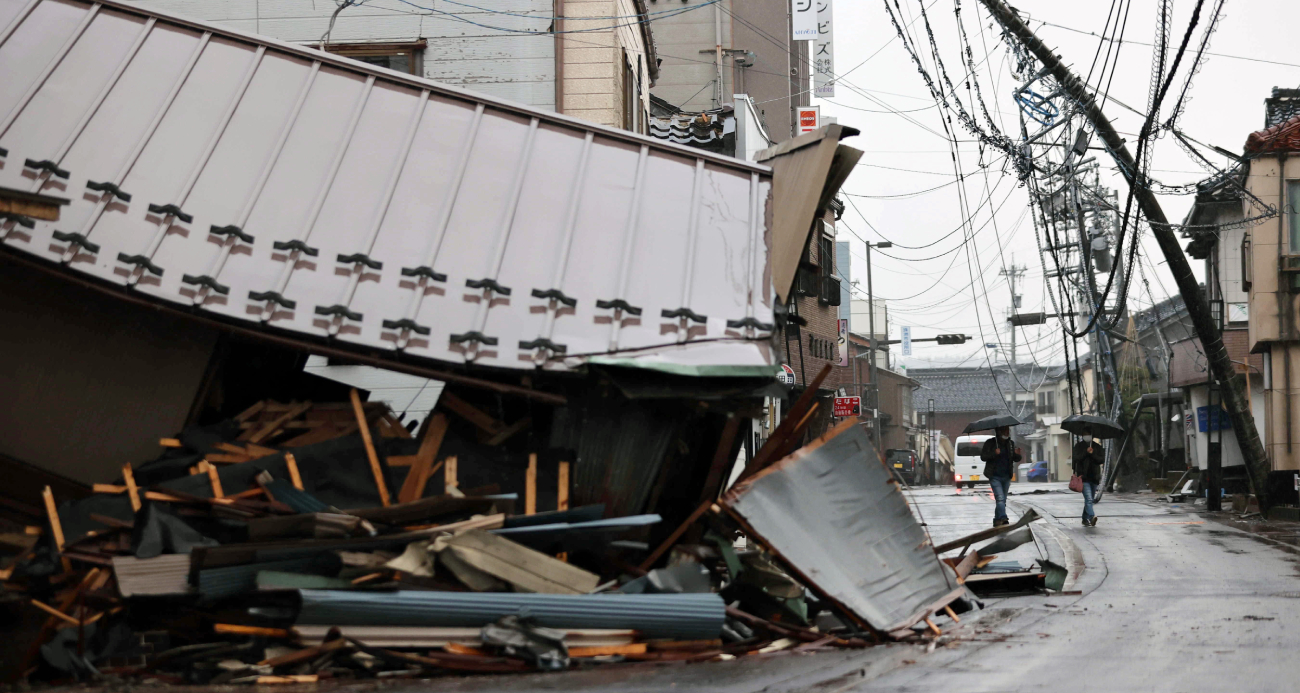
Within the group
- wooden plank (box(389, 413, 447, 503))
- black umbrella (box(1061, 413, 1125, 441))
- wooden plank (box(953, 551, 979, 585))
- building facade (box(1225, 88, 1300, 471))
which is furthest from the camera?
black umbrella (box(1061, 413, 1125, 441))

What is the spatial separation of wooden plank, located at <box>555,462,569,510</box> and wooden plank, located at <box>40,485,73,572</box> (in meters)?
3.26

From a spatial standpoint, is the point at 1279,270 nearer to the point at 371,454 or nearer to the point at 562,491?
the point at 562,491

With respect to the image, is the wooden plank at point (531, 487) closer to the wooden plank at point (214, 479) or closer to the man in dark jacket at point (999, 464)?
the wooden plank at point (214, 479)

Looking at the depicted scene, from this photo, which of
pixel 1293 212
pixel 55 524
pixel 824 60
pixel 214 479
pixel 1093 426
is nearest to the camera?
pixel 55 524

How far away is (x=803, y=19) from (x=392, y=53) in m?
33.3

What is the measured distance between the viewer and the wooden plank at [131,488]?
8.08 meters

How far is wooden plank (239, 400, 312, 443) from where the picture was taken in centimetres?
875

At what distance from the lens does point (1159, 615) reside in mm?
9648

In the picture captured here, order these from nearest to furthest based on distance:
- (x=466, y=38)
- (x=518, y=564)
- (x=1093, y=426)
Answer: (x=518, y=564), (x=466, y=38), (x=1093, y=426)

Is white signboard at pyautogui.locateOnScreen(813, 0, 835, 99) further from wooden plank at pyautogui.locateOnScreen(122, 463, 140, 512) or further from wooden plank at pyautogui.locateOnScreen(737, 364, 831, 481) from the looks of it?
wooden plank at pyautogui.locateOnScreen(122, 463, 140, 512)

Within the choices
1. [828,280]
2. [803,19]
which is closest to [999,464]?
[828,280]

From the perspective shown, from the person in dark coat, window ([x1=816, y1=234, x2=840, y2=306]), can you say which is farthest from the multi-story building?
window ([x1=816, y1=234, x2=840, y2=306])

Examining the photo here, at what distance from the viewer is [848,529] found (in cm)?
868

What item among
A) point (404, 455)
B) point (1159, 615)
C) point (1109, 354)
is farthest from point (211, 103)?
point (1109, 354)
